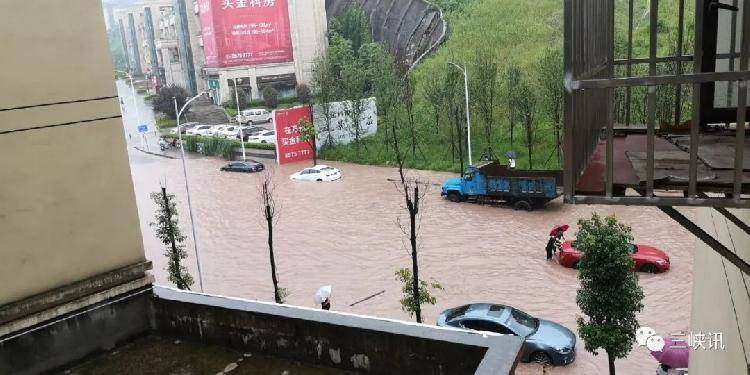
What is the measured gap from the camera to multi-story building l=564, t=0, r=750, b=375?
2.27 meters

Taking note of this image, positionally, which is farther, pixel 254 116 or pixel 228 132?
pixel 254 116

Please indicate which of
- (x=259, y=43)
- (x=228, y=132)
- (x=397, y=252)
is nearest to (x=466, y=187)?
(x=397, y=252)

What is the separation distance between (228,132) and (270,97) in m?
9.67

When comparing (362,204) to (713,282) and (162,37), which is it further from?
(162,37)

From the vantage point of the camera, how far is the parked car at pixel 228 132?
38094 millimetres

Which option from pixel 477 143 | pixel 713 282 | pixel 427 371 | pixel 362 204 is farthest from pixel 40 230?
pixel 477 143

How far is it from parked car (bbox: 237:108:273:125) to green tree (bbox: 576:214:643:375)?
3829 cm

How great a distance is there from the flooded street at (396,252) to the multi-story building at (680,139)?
646 centimetres

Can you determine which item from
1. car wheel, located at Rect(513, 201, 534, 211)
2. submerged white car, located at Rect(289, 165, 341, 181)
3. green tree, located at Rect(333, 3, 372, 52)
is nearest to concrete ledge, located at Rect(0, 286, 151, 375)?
car wheel, located at Rect(513, 201, 534, 211)

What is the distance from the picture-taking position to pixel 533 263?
1493cm

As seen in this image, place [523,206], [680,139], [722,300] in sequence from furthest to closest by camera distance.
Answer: [523,206], [722,300], [680,139]

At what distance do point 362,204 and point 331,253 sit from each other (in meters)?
5.49

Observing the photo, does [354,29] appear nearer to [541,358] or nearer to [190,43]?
[190,43]

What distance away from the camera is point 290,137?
1200 inches
